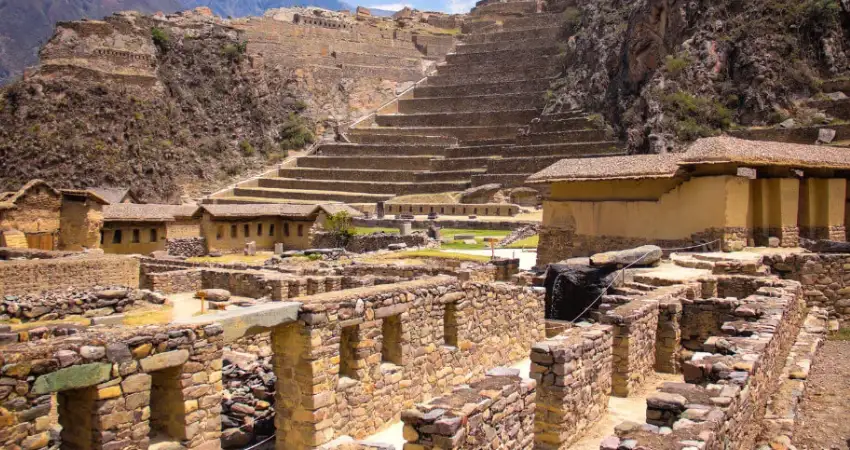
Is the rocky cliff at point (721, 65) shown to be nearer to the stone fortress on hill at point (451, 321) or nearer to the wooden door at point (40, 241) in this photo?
the stone fortress on hill at point (451, 321)

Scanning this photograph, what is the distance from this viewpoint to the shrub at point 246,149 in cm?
8088

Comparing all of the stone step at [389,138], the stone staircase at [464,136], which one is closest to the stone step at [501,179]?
the stone staircase at [464,136]

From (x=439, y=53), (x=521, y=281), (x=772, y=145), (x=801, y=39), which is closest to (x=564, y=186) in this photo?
(x=772, y=145)

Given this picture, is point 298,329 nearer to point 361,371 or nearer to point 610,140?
point 361,371

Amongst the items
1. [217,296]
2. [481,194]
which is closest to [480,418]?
[217,296]

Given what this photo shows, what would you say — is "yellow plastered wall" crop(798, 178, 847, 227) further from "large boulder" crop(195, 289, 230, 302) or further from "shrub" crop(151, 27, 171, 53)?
"shrub" crop(151, 27, 171, 53)

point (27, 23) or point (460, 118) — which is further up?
point (27, 23)

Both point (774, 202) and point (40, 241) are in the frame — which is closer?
point (774, 202)

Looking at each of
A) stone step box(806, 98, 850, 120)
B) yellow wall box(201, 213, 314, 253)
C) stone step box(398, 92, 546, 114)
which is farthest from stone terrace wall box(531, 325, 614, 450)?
stone step box(398, 92, 546, 114)

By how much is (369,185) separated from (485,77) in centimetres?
2788

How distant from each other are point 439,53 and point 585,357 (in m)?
98.7

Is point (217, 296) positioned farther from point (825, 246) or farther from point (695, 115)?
point (695, 115)

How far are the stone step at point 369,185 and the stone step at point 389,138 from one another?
368 inches

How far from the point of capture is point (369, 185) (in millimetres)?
68188
